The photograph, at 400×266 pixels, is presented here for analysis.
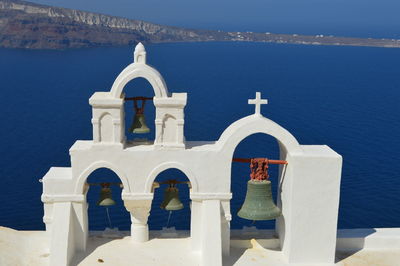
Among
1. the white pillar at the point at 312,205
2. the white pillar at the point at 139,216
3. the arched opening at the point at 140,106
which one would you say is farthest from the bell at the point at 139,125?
the arched opening at the point at 140,106

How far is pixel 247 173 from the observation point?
41.8m

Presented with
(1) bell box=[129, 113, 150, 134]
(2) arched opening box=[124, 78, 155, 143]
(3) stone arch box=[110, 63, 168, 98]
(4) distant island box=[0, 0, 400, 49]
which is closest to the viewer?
(3) stone arch box=[110, 63, 168, 98]

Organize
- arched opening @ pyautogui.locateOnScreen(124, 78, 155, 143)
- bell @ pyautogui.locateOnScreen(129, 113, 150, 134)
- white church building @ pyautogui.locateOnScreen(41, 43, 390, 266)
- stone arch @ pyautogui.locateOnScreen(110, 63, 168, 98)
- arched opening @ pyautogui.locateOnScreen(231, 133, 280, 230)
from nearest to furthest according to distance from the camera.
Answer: stone arch @ pyautogui.locateOnScreen(110, 63, 168, 98) < white church building @ pyautogui.locateOnScreen(41, 43, 390, 266) < bell @ pyautogui.locateOnScreen(129, 113, 150, 134) < arched opening @ pyautogui.locateOnScreen(231, 133, 280, 230) < arched opening @ pyautogui.locateOnScreen(124, 78, 155, 143)

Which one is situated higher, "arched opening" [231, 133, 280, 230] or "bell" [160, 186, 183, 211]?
"bell" [160, 186, 183, 211]

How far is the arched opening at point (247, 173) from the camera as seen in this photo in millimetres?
32875

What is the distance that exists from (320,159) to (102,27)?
621 feet

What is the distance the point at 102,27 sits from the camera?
649 ft

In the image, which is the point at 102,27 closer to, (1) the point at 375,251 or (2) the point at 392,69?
(2) the point at 392,69

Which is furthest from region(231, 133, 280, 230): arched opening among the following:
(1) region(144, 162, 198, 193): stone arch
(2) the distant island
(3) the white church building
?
(2) the distant island

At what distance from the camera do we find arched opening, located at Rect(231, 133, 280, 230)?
3288cm

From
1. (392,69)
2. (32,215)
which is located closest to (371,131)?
(32,215)

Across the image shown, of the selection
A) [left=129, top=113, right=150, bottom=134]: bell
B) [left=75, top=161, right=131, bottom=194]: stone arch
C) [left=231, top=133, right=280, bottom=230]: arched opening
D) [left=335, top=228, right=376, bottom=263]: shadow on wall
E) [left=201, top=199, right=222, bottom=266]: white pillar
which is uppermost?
[left=129, top=113, right=150, bottom=134]: bell

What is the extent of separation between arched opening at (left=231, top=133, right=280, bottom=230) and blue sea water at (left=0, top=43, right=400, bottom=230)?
13 cm

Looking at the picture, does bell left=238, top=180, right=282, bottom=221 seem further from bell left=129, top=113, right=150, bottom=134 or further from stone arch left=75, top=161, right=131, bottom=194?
bell left=129, top=113, right=150, bottom=134
